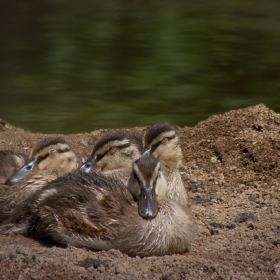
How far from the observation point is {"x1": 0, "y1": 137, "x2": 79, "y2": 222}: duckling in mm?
5883

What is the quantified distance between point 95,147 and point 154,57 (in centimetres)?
430

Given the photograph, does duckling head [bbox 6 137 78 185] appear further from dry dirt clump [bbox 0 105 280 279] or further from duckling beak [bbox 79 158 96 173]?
dry dirt clump [bbox 0 105 280 279]

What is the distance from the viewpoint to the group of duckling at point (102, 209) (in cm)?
528

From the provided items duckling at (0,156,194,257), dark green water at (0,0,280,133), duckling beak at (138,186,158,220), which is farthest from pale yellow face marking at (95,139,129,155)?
dark green water at (0,0,280,133)

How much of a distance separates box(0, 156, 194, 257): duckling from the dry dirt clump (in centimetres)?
10

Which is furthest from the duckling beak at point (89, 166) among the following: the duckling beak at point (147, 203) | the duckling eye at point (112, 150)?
the duckling beak at point (147, 203)

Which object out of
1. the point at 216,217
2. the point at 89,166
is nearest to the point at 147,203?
the point at 216,217

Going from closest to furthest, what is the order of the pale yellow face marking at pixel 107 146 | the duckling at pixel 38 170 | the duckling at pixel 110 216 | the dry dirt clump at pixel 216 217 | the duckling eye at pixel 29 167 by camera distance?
1. the dry dirt clump at pixel 216 217
2. the duckling at pixel 110 216
3. the duckling at pixel 38 170
4. the duckling eye at pixel 29 167
5. the pale yellow face marking at pixel 107 146

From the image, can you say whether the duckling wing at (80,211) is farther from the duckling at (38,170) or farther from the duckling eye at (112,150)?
the duckling eye at (112,150)

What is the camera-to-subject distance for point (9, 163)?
6352 millimetres

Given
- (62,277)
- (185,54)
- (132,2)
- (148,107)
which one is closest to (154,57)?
(185,54)

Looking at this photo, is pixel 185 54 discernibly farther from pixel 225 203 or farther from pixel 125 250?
pixel 125 250

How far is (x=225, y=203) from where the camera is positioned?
6.57 meters

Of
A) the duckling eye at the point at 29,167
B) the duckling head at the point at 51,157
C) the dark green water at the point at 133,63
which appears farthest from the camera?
the dark green water at the point at 133,63
